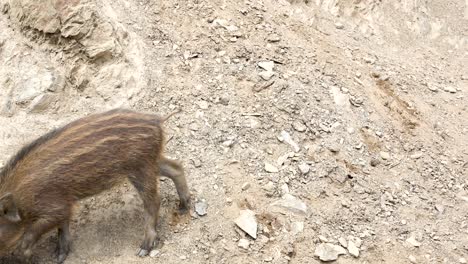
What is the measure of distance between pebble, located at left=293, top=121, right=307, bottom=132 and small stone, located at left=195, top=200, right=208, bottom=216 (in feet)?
4.05

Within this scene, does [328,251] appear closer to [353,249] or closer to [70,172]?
[353,249]

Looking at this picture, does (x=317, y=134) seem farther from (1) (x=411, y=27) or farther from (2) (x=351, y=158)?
(1) (x=411, y=27)

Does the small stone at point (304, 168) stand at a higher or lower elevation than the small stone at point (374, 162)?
lower

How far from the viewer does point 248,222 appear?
5113 mm

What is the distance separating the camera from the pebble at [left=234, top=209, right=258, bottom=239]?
16.6ft

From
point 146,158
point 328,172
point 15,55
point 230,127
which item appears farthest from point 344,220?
point 15,55

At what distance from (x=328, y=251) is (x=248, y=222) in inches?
27.1

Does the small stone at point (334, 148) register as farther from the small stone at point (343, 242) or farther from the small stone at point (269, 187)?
the small stone at point (343, 242)

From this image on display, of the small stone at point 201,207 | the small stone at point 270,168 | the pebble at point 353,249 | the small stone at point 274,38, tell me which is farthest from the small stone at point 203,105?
the pebble at point 353,249

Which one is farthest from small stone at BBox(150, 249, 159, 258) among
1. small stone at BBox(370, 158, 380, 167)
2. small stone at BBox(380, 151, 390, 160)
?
small stone at BBox(380, 151, 390, 160)

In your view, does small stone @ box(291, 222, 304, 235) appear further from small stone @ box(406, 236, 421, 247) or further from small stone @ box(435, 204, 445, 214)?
small stone @ box(435, 204, 445, 214)

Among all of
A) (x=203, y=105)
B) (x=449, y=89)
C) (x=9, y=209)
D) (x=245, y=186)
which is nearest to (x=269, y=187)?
(x=245, y=186)

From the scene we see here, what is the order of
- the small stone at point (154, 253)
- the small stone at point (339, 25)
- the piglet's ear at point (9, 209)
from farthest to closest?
the small stone at point (339, 25)
the small stone at point (154, 253)
the piglet's ear at point (9, 209)

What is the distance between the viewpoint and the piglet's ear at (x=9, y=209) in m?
4.32
